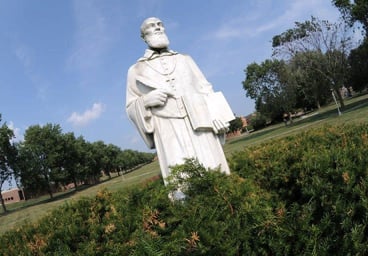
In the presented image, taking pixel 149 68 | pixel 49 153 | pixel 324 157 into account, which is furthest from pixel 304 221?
pixel 49 153

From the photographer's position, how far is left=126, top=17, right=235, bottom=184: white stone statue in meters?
4.64

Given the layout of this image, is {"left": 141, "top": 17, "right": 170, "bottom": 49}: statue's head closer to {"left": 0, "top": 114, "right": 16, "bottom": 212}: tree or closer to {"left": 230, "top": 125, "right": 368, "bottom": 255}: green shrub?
{"left": 230, "top": 125, "right": 368, "bottom": 255}: green shrub

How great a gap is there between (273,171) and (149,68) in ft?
7.02

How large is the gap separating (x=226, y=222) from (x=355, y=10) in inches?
1498

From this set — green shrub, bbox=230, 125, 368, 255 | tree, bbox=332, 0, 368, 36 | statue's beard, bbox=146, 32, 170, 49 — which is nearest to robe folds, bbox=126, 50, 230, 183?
statue's beard, bbox=146, 32, 170, 49

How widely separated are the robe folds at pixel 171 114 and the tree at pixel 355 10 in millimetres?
35462

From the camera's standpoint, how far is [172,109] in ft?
15.5

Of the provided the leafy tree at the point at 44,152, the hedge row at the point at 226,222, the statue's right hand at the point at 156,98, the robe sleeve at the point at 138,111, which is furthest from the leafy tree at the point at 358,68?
the hedge row at the point at 226,222

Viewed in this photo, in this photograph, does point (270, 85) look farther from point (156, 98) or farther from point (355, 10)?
point (156, 98)

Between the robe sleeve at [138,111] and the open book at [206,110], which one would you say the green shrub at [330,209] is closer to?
the open book at [206,110]

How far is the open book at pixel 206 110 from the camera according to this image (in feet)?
15.2

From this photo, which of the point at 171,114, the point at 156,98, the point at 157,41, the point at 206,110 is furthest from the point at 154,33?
the point at 206,110

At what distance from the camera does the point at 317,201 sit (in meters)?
3.35

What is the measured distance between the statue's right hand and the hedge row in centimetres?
134
